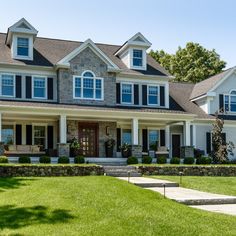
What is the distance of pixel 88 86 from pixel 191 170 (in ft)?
29.9

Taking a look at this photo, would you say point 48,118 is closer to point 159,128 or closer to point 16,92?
point 16,92

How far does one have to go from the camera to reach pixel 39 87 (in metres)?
26.8

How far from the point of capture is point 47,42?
100 ft

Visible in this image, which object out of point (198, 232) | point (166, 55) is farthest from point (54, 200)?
point (166, 55)

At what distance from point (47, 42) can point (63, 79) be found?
5150 mm

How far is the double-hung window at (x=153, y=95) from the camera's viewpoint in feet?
96.0

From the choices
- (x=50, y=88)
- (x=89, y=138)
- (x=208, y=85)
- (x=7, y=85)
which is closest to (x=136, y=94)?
(x=89, y=138)

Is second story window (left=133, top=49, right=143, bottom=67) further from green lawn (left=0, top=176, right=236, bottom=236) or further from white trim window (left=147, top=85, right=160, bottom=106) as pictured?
green lawn (left=0, top=176, right=236, bottom=236)

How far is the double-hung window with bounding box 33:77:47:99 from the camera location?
1049 inches

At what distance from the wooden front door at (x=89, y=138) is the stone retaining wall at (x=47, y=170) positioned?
7.87 metres

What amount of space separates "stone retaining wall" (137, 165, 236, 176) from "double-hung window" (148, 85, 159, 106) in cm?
804

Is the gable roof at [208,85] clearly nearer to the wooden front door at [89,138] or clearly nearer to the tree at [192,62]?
the wooden front door at [89,138]

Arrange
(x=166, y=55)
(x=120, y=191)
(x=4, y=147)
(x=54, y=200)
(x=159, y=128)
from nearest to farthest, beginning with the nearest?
(x=54, y=200), (x=120, y=191), (x=4, y=147), (x=159, y=128), (x=166, y=55)

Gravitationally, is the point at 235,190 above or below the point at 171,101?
below
